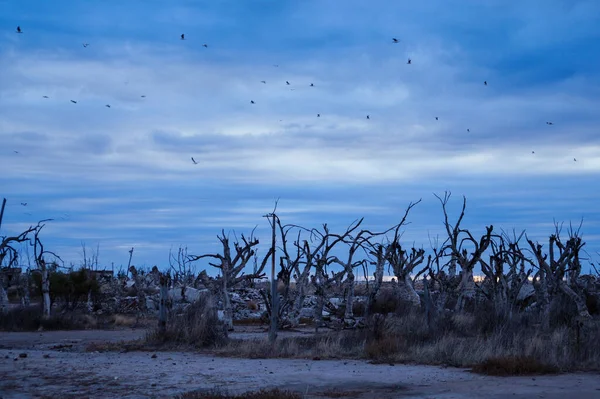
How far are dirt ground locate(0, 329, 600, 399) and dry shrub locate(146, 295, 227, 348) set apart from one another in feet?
8.17

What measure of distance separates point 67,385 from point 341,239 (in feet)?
52.6

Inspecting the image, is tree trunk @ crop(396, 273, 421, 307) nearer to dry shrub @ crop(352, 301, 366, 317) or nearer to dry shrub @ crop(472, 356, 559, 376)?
dry shrub @ crop(352, 301, 366, 317)

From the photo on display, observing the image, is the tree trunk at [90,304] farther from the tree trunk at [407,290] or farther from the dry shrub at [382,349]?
the dry shrub at [382,349]

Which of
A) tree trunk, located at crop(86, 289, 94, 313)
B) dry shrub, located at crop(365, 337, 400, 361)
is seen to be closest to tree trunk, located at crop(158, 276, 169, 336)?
dry shrub, located at crop(365, 337, 400, 361)

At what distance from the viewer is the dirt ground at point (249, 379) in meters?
14.2

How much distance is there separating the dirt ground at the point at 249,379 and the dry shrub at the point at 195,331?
8.17ft

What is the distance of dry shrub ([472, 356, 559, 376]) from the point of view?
16531 mm

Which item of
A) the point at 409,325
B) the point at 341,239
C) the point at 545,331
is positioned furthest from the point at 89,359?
the point at 545,331

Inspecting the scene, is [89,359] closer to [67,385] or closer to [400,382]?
[67,385]

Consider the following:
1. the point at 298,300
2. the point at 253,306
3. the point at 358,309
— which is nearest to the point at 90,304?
the point at 253,306

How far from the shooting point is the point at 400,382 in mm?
15633

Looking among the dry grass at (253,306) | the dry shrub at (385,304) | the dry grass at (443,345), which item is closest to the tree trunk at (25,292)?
the dry grass at (253,306)

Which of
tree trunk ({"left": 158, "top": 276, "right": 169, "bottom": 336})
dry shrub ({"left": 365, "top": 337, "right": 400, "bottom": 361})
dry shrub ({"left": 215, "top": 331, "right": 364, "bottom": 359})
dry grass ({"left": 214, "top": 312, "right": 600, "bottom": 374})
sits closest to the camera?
dry grass ({"left": 214, "top": 312, "right": 600, "bottom": 374})

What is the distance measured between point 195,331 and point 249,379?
8.68 meters
